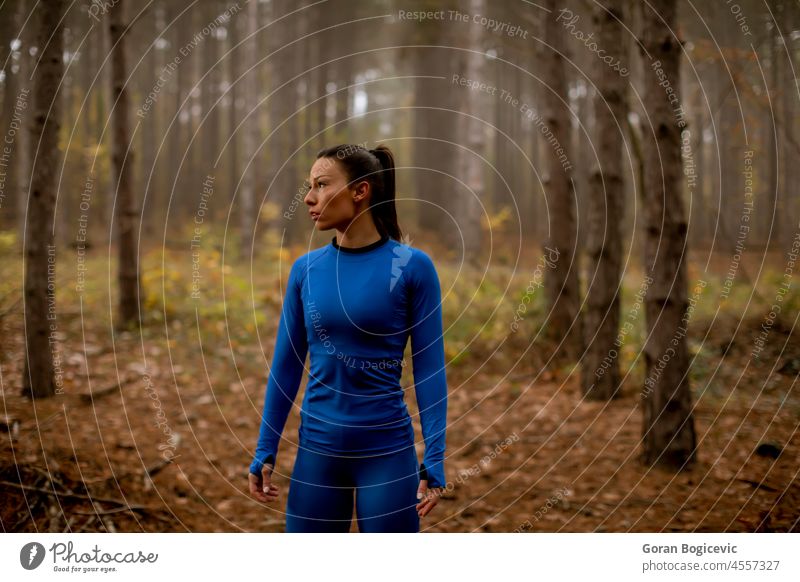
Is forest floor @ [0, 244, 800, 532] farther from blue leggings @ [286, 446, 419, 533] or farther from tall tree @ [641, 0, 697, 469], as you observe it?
blue leggings @ [286, 446, 419, 533]

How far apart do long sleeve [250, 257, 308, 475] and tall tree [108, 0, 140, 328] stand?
593 centimetres

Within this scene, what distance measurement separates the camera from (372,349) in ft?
8.73

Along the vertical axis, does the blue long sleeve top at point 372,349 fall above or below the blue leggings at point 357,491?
above

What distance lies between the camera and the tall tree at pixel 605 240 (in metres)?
7.00

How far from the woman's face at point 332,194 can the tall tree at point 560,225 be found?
5.95 meters

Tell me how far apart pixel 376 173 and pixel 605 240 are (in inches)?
203

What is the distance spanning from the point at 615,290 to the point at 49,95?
605cm

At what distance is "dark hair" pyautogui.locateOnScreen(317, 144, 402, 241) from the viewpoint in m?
2.68

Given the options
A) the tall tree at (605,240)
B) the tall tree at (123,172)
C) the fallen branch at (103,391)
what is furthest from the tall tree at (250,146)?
the tall tree at (605,240)

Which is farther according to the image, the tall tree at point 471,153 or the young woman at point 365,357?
the tall tree at point 471,153

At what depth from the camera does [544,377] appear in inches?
318

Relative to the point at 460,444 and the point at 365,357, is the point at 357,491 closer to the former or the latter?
the point at 365,357

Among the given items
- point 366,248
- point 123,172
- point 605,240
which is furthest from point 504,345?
point 366,248

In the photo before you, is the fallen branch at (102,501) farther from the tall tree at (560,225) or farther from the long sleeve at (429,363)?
the tall tree at (560,225)
